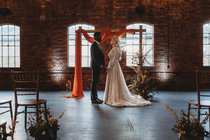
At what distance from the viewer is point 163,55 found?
27.7ft

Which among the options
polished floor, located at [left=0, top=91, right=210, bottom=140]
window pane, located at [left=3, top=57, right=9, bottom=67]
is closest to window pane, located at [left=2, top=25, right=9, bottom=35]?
window pane, located at [left=3, top=57, right=9, bottom=67]

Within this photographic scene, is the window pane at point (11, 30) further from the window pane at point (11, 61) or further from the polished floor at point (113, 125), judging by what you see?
the polished floor at point (113, 125)

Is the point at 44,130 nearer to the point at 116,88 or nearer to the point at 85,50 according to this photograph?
the point at 116,88

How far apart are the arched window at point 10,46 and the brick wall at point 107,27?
0.36 metres

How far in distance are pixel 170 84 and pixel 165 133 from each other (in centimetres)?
593

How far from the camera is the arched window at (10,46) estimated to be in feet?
29.1

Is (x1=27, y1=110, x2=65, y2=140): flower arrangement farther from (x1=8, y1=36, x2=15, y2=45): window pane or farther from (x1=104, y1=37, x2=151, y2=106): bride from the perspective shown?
(x1=8, y1=36, x2=15, y2=45): window pane

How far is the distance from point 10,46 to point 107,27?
462 centimetres

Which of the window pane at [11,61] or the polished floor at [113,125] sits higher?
the window pane at [11,61]

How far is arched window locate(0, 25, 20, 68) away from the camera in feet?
29.1

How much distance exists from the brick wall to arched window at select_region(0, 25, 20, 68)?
360 mm

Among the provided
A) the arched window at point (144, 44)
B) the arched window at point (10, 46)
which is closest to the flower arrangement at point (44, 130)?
the arched window at point (144, 44)

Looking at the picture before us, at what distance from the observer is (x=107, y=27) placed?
8.53 meters

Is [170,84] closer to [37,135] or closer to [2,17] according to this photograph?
[37,135]
